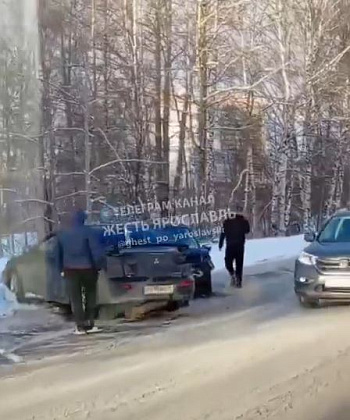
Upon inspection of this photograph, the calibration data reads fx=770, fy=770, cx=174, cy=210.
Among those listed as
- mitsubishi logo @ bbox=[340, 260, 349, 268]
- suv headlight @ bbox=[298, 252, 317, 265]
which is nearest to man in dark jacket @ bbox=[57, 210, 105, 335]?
suv headlight @ bbox=[298, 252, 317, 265]

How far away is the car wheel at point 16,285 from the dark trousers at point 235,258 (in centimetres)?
129

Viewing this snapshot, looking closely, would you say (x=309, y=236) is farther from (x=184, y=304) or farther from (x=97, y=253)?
(x=97, y=253)

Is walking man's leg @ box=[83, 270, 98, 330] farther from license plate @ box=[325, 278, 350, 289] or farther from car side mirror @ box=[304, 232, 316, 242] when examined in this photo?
license plate @ box=[325, 278, 350, 289]

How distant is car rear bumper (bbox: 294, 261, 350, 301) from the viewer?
5734 mm

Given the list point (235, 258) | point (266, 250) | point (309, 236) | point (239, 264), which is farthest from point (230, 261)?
point (309, 236)

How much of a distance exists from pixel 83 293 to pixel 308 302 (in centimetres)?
186

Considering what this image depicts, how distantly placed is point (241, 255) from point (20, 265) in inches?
60.5

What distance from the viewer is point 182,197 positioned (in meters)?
4.66

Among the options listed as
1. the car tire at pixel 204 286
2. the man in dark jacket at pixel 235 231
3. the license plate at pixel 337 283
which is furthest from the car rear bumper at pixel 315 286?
the man in dark jacket at pixel 235 231

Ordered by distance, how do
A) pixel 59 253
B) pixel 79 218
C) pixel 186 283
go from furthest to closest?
pixel 186 283, pixel 59 253, pixel 79 218

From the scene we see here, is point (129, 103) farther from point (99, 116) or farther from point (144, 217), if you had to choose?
point (144, 217)

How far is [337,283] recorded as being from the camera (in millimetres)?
5820

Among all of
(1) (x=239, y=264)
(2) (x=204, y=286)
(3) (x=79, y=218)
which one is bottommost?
(2) (x=204, y=286)

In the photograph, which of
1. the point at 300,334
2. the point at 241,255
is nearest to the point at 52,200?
the point at 241,255
